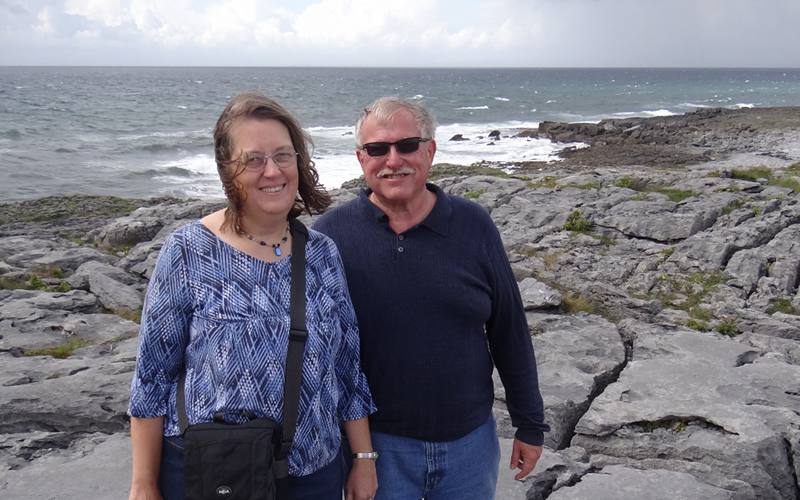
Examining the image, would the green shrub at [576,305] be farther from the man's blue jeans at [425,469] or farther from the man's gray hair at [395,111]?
the man's gray hair at [395,111]

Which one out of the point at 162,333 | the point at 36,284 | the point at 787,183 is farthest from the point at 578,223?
the point at 162,333

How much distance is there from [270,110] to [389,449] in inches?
64.9

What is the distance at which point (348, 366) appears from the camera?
2.83 m

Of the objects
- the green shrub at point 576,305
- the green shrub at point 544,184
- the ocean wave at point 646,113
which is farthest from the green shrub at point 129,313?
the ocean wave at point 646,113

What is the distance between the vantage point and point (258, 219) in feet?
8.35

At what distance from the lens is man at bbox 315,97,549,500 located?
2975 millimetres

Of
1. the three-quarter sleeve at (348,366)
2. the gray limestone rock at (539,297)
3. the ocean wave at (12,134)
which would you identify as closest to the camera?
the three-quarter sleeve at (348,366)

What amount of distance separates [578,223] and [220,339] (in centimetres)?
1110

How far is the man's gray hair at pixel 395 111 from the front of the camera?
3.07 m

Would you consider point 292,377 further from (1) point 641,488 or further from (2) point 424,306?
(1) point 641,488

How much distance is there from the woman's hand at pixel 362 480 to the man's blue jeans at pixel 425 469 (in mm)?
98

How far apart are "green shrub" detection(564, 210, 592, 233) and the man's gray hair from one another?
9.92m

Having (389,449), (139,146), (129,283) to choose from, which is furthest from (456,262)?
(139,146)

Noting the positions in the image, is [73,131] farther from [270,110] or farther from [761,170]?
[270,110]
